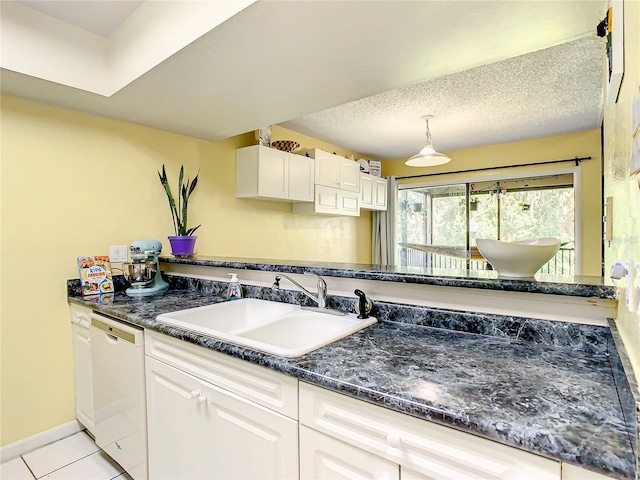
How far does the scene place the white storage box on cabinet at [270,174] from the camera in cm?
286

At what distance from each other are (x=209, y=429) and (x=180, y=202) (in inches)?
73.2

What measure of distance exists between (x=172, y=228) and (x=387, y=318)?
1.91 metres

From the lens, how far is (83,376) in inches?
76.1

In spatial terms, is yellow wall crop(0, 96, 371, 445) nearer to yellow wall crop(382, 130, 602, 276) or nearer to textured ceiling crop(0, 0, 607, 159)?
textured ceiling crop(0, 0, 607, 159)

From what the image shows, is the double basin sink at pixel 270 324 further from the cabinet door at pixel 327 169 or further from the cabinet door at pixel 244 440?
the cabinet door at pixel 327 169

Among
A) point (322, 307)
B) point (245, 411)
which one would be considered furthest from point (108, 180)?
point (245, 411)

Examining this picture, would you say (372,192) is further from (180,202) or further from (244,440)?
(244,440)

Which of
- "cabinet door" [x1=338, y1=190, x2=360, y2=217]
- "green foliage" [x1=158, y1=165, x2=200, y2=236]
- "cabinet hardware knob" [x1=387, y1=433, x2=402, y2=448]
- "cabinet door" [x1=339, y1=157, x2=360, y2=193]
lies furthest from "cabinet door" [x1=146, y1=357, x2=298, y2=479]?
"cabinet door" [x1=339, y1=157, x2=360, y2=193]

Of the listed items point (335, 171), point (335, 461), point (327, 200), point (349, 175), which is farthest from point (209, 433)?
point (349, 175)

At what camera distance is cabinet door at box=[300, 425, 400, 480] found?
767 mm

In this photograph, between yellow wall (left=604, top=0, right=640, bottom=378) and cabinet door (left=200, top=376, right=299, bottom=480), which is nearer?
yellow wall (left=604, top=0, right=640, bottom=378)

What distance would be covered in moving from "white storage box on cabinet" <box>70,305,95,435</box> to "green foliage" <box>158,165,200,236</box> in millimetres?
819

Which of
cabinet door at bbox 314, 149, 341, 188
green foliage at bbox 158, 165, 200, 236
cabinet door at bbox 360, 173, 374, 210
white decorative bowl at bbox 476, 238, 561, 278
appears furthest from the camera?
cabinet door at bbox 360, 173, 374, 210

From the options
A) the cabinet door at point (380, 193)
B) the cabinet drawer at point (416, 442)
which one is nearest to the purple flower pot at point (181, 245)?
the cabinet drawer at point (416, 442)
